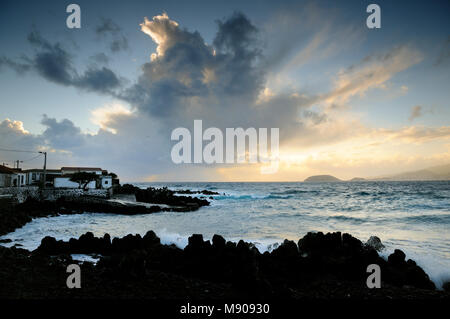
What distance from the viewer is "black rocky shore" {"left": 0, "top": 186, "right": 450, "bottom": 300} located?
5035mm

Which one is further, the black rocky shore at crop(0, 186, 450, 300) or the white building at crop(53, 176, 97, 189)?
the white building at crop(53, 176, 97, 189)

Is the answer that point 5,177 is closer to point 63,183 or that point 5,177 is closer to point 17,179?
point 17,179

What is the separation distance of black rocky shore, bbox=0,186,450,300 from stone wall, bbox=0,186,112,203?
60.8 ft

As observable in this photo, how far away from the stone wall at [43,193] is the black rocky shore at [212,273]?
60.8ft

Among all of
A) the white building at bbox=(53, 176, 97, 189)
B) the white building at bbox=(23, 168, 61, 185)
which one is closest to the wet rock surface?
the white building at bbox=(53, 176, 97, 189)

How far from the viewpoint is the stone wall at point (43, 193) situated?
21775 millimetres

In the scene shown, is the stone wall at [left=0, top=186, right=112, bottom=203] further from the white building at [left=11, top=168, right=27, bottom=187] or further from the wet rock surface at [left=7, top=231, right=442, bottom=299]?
the wet rock surface at [left=7, top=231, right=442, bottom=299]

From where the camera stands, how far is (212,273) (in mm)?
6562

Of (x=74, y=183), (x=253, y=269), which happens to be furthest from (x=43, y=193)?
(x=253, y=269)

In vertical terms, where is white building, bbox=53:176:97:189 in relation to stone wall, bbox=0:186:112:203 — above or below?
above
